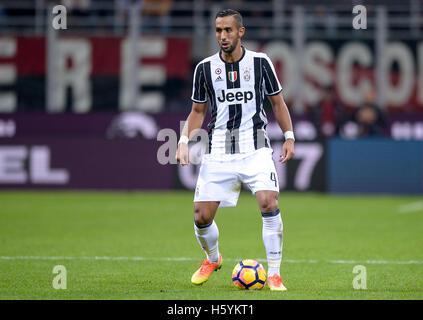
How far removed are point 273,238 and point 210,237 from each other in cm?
63

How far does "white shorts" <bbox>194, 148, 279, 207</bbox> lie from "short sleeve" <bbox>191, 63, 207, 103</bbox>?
20.5 inches

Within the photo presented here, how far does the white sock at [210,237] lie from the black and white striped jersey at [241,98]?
2.10 ft

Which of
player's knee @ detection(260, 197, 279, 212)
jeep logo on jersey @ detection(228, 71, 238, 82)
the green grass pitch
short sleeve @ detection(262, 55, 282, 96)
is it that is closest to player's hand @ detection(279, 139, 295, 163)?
player's knee @ detection(260, 197, 279, 212)

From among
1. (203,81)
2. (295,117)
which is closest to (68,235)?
(203,81)

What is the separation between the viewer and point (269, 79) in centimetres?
714

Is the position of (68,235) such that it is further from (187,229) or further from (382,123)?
(382,123)

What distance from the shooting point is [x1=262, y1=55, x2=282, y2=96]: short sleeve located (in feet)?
23.4

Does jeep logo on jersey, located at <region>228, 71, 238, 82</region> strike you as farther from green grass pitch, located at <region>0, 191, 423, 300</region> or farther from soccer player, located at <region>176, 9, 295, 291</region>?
green grass pitch, located at <region>0, 191, 423, 300</region>

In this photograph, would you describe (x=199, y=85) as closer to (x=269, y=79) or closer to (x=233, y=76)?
(x=233, y=76)

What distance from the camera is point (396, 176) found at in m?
18.0

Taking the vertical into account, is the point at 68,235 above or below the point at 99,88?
below

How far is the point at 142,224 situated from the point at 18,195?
18.6 feet

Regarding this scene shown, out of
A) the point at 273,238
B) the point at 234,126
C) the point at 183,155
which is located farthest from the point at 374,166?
the point at 183,155

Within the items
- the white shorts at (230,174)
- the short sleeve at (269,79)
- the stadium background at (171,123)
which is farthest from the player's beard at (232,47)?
the stadium background at (171,123)
